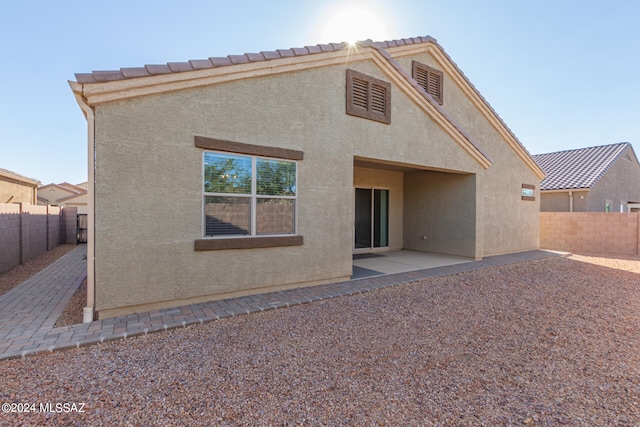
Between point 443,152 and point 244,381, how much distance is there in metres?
8.72

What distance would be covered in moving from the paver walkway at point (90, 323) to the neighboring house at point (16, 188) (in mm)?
14145

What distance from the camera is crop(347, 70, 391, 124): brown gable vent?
755 cm

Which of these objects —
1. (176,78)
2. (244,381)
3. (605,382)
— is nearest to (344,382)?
(244,381)

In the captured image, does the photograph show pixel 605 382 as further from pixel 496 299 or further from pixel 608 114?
pixel 608 114

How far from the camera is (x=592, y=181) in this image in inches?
723

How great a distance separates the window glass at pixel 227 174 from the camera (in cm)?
581

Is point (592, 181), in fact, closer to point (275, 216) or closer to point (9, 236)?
point (275, 216)

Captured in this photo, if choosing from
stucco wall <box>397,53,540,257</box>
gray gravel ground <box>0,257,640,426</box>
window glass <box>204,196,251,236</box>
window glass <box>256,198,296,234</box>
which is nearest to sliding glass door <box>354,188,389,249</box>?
stucco wall <box>397,53,540,257</box>

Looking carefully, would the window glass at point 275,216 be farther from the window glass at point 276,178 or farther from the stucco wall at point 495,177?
the stucco wall at point 495,177

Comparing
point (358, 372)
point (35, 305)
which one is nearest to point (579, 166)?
point (358, 372)

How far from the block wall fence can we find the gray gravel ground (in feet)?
24.7

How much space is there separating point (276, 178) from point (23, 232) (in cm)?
962

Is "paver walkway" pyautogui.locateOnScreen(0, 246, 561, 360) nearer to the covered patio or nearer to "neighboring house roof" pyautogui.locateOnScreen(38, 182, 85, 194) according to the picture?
the covered patio

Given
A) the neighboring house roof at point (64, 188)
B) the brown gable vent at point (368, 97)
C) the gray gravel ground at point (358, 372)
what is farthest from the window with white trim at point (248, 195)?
the neighboring house roof at point (64, 188)
